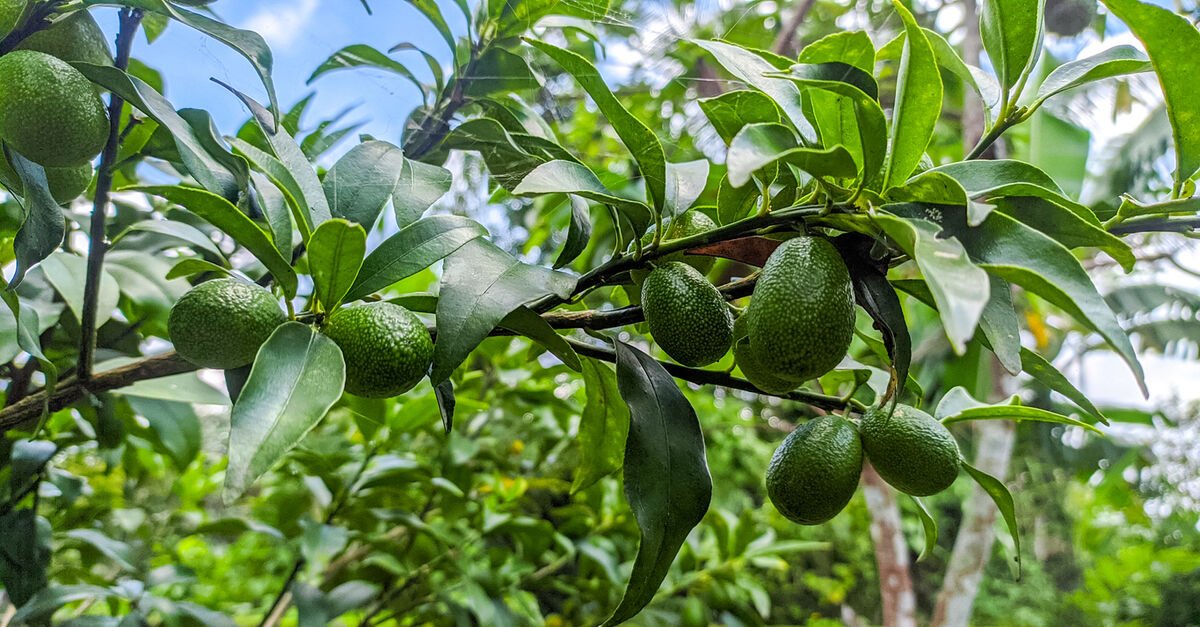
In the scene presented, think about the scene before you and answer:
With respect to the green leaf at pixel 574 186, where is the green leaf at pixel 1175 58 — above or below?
above

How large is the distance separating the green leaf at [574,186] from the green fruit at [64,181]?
0.24 m

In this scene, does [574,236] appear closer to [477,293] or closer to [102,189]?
[477,293]

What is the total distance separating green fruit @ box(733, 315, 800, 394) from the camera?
1.20 feet

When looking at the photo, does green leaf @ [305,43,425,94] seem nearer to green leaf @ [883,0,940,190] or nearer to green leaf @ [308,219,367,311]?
green leaf @ [308,219,367,311]

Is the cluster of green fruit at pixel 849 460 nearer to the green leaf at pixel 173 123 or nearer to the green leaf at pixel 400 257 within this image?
the green leaf at pixel 400 257

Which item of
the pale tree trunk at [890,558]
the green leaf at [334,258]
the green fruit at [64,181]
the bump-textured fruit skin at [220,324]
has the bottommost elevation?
the pale tree trunk at [890,558]

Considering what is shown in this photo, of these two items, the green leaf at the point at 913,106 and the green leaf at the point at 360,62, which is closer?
the green leaf at the point at 913,106

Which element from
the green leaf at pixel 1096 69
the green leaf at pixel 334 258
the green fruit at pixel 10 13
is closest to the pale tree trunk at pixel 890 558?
the green leaf at pixel 1096 69

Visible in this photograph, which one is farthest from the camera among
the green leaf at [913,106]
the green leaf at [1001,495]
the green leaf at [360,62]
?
the green leaf at [360,62]

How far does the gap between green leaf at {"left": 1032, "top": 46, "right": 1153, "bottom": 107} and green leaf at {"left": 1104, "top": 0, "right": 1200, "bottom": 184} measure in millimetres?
12

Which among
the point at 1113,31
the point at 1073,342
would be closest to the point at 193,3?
the point at 1113,31

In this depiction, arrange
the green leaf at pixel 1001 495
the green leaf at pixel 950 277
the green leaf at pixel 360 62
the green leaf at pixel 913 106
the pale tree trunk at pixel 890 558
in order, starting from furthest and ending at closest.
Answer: the pale tree trunk at pixel 890 558 → the green leaf at pixel 360 62 → the green leaf at pixel 1001 495 → the green leaf at pixel 913 106 → the green leaf at pixel 950 277

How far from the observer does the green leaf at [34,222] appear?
344mm

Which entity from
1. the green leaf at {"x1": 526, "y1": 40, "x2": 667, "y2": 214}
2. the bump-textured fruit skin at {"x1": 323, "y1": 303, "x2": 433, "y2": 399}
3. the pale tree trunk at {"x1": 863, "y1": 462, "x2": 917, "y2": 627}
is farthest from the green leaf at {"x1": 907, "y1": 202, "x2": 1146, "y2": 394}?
the pale tree trunk at {"x1": 863, "y1": 462, "x2": 917, "y2": 627}
